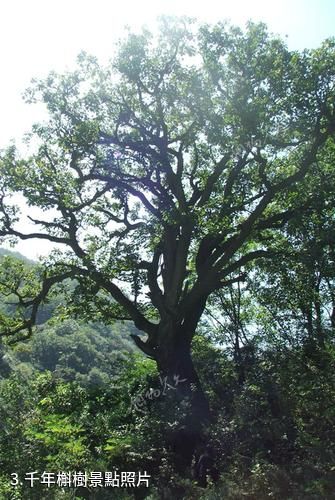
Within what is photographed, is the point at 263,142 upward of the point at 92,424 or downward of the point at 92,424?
upward

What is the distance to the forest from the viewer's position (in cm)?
648

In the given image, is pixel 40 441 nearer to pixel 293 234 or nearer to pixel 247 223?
pixel 247 223

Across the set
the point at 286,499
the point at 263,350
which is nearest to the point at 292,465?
the point at 286,499

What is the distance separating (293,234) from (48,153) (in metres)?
7.42

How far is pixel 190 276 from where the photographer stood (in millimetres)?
16672

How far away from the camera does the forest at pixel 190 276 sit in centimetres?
648

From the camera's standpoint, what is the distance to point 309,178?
12.2 metres

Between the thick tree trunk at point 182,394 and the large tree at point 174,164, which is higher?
the large tree at point 174,164

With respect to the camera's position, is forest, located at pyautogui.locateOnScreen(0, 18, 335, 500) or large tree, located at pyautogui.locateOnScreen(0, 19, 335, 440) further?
large tree, located at pyautogui.locateOnScreen(0, 19, 335, 440)

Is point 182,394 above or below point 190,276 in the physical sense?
below

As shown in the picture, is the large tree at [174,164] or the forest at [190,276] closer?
the forest at [190,276]

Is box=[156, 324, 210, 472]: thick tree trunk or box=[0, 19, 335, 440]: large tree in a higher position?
box=[0, 19, 335, 440]: large tree

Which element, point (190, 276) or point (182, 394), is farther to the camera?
point (190, 276)

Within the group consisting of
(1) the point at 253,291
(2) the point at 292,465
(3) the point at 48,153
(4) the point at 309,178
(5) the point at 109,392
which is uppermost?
(3) the point at 48,153
